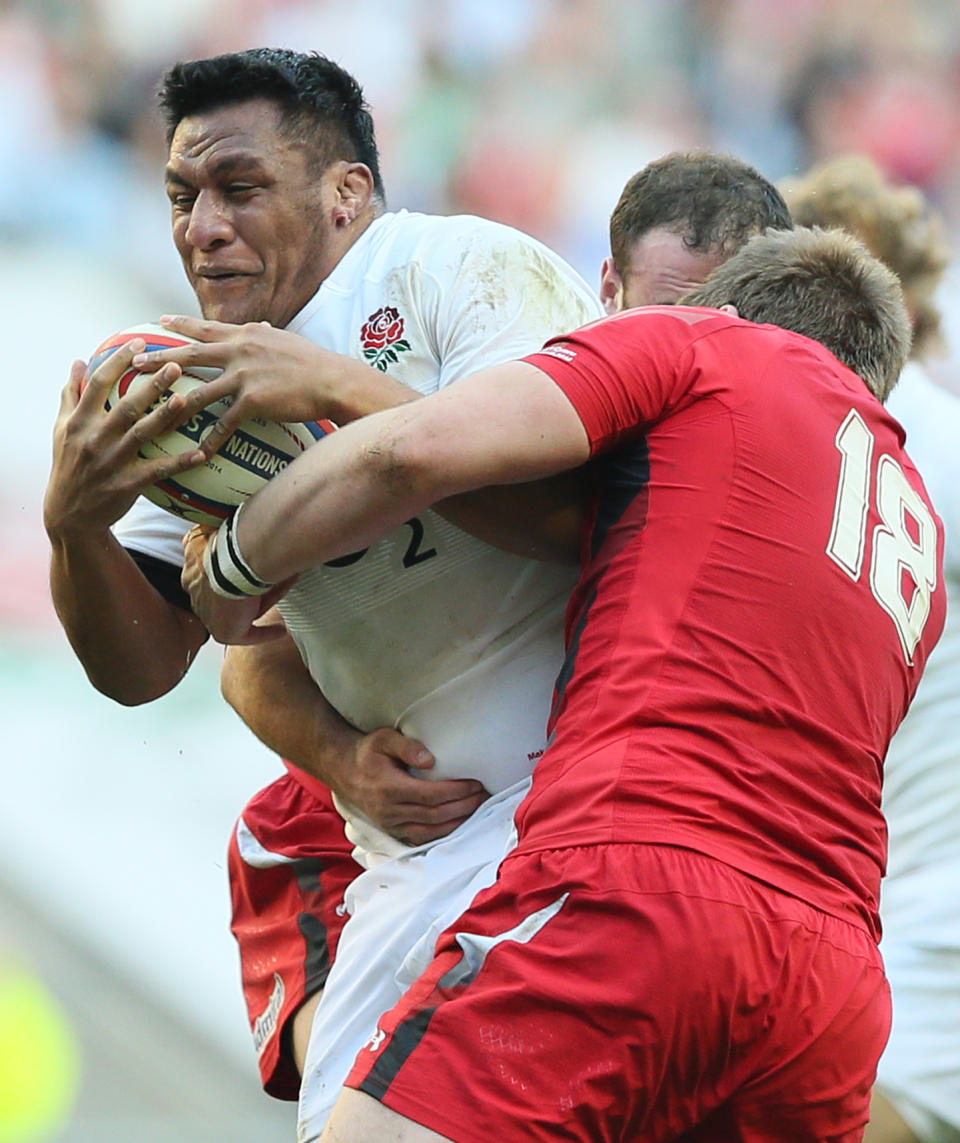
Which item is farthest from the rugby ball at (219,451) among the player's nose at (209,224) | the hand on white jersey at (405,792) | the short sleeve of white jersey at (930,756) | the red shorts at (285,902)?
the short sleeve of white jersey at (930,756)

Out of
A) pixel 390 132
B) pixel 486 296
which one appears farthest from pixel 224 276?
pixel 390 132

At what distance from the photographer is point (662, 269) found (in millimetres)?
3025

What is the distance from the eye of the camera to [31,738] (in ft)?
18.5

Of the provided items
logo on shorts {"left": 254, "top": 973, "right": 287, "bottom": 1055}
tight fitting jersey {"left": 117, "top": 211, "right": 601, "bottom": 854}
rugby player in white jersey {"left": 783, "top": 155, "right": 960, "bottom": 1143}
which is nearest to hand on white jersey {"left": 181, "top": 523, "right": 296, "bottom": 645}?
tight fitting jersey {"left": 117, "top": 211, "right": 601, "bottom": 854}

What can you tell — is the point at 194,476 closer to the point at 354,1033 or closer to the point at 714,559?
the point at 714,559

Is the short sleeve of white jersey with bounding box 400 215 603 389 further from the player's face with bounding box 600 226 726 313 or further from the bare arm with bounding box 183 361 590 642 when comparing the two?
the player's face with bounding box 600 226 726 313

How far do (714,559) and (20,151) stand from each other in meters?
5.68

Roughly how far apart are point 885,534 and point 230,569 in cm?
87

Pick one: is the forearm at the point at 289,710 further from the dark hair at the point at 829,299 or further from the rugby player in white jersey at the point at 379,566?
the dark hair at the point at 829,299

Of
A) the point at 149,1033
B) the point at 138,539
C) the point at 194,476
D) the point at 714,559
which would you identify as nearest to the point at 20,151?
the point at 149,1033

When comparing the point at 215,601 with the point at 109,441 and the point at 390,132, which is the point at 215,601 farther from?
the point at 390,132

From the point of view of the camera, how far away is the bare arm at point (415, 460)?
1786mm

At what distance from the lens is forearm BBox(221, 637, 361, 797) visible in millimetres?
2574

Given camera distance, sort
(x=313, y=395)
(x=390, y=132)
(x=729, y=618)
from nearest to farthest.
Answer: (x=729, y=618)
(x=313, y=395)
(x=390, y=132)
